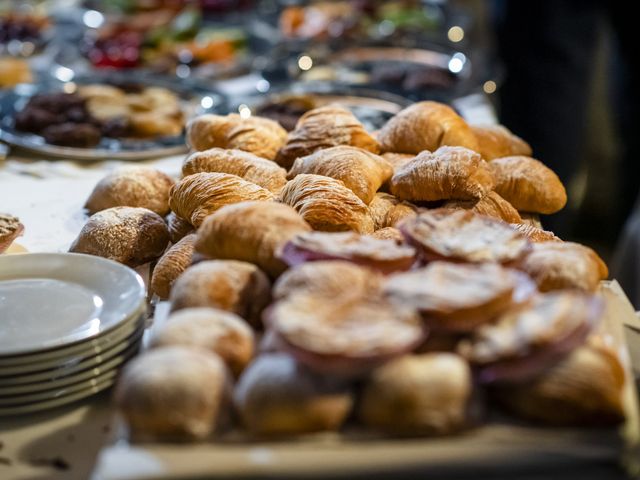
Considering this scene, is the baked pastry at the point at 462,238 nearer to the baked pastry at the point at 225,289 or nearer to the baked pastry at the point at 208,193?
the baked pastry at the point at 225,289

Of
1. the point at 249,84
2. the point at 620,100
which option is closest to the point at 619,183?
the point at 620,100

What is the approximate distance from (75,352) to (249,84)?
5.74 ft

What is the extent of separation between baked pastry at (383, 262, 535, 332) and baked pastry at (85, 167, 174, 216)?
2.33ft

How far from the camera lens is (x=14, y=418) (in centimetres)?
94

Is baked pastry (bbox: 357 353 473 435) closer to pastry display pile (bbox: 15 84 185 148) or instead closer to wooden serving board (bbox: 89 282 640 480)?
wooden serving board (bbox: 89 282 640 480)

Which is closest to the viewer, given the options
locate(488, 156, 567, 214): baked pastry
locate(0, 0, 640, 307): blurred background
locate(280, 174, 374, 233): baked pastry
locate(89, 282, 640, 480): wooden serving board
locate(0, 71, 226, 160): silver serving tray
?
locate(89, 282, 640, 480): wooden serving board

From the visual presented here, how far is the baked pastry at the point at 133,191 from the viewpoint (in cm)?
143

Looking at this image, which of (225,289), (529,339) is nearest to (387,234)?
(225,289)

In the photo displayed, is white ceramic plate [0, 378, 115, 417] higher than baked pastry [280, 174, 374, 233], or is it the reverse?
baked pastry [280, 174, 374, 233]

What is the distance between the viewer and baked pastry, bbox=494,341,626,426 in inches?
29.8

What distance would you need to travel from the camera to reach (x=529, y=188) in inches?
53.6

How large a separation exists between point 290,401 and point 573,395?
265mm

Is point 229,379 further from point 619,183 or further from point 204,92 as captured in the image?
point 619,183

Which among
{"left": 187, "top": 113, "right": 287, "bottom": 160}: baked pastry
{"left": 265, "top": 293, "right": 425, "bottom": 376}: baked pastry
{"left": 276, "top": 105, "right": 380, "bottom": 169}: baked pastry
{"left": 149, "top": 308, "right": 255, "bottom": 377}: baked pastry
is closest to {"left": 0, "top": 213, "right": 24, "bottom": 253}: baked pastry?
{"left": 187, "top": 113, "right": 287, "bottom": 160}: baked pastry
